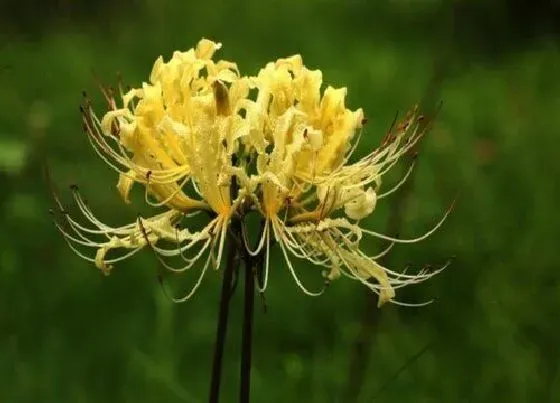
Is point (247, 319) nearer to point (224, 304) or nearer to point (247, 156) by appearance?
point (224, 304)

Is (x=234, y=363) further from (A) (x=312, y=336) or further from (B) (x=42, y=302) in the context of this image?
(B) (x=42, y=302)

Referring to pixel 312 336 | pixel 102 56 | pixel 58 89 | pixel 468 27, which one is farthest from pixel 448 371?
pixel 468 27

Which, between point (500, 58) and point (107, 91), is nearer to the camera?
point (107, 91)

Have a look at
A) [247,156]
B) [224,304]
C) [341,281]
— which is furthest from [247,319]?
[341,281]

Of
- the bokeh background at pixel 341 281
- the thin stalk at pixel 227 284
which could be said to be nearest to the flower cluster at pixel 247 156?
the thin stalk at pixel 227 284

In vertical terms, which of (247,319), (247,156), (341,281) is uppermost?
(341,281)

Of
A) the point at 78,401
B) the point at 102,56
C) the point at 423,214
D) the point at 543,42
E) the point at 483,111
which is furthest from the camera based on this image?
the point at 543,42

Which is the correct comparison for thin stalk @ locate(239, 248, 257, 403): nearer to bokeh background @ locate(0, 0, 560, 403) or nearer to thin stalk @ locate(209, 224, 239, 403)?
thin stalk @ locate(209, 224, 239, 403)

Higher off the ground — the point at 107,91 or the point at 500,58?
the point at 500,58
